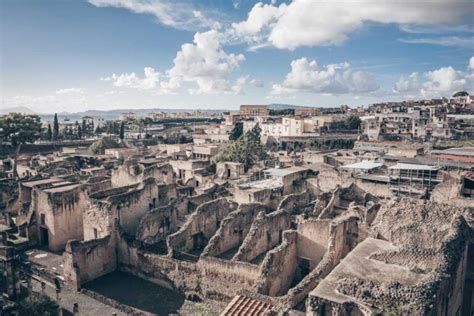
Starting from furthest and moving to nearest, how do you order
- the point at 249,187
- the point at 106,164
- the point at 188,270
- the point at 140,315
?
the point at 106,164, the point at 249,187, the point at 188,270, the point at 140,315

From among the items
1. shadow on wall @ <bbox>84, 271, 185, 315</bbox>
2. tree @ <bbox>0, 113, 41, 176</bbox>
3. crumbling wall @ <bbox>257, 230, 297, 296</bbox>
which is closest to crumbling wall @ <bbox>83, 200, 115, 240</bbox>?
shadow on wall @ <bbox>84, 271, 185, 315</bbox>

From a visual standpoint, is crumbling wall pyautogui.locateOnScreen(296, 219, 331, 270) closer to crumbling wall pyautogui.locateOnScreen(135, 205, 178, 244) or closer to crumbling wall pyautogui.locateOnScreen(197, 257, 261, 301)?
crumbling wall pyautogui.locateOnScreen(197, 257, 261, 301)

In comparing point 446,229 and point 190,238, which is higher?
point 446,229

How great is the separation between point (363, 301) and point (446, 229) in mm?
7085

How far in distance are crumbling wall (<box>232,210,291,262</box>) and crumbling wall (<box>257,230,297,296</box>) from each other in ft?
7.97

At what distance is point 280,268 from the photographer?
61.3 ft

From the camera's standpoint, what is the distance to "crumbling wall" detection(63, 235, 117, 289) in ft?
68.7

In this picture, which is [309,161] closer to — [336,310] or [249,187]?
[249,187]

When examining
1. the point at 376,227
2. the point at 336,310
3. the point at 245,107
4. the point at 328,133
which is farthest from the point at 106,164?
the point at 245,107

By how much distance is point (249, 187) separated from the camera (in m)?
34.8

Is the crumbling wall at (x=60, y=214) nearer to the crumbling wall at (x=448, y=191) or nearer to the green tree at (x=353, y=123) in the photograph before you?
the crumbling wall at (x=448, y=191)

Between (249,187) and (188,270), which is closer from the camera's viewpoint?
(188,270)

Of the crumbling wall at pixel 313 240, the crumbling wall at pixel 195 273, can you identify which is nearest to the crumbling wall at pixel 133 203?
Answer: the crumbling wall at pixel 195 273

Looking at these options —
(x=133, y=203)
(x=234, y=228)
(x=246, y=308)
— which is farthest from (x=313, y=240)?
(x=133, y=203)
